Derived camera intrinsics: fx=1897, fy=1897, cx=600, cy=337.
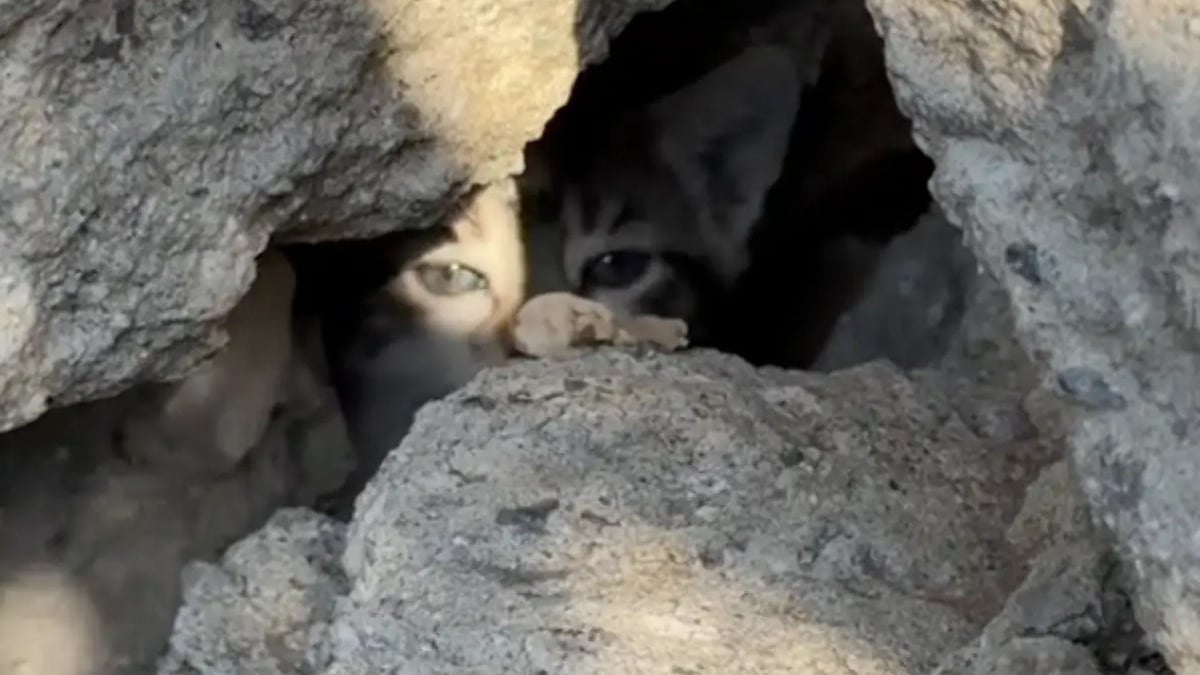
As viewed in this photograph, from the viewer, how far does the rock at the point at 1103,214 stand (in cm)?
77

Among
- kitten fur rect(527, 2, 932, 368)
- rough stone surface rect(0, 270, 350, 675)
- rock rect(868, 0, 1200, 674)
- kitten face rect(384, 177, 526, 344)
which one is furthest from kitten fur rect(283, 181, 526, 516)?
rock rect(868, 0, 1200, 674)

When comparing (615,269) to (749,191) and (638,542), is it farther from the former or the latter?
(638,542)

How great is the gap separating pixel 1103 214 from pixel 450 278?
0.91 m

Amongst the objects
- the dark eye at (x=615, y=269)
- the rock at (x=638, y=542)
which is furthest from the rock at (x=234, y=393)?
the dark eye at (x=615, y=269)

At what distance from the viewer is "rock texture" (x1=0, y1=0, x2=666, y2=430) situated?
1032 millimetres

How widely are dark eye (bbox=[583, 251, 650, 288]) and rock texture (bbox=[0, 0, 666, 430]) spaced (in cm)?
48

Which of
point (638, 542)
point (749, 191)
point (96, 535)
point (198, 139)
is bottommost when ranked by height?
point (638, 542)

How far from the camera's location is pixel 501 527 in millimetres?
1080

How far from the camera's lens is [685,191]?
1.87m

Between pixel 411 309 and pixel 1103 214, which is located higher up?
pixel 411 309

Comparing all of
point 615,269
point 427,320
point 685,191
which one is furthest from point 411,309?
point 685,191

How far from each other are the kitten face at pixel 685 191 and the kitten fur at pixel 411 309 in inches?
4.5

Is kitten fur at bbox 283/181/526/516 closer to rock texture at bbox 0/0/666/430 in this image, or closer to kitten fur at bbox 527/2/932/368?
kitten fur at bbox 527/2/932/368

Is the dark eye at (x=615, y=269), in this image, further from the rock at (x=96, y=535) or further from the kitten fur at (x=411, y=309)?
the rock at (x=96, y=535)
